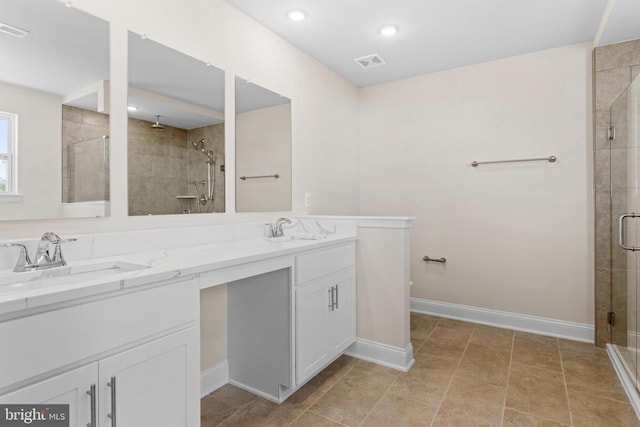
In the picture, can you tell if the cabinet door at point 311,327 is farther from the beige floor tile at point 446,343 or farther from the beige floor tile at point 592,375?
the beige floor tile at point 592,375

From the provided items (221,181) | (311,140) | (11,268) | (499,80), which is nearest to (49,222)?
(11,268)

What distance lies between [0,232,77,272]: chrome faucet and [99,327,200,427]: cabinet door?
1.67 ft

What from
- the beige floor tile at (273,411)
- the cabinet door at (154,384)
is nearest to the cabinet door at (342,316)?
the beige floor tile at (273,411)

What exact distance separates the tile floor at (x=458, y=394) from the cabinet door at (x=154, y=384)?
23.9 inches

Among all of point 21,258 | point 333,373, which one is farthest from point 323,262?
point 21,258

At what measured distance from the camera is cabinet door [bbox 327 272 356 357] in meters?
2.12

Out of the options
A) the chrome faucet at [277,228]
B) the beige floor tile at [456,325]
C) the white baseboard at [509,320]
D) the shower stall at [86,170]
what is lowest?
the beige floor tile at [456,325]

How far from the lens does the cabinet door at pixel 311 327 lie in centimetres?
183

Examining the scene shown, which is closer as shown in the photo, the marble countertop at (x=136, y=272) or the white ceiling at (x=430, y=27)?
the marble countertop at (x=136, y=272)

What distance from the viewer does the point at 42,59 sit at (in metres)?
1.36

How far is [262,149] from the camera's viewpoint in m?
2.40

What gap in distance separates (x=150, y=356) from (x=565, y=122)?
318cm

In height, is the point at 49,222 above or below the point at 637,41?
below

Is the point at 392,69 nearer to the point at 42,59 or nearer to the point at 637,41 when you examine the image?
the point at 637,41
